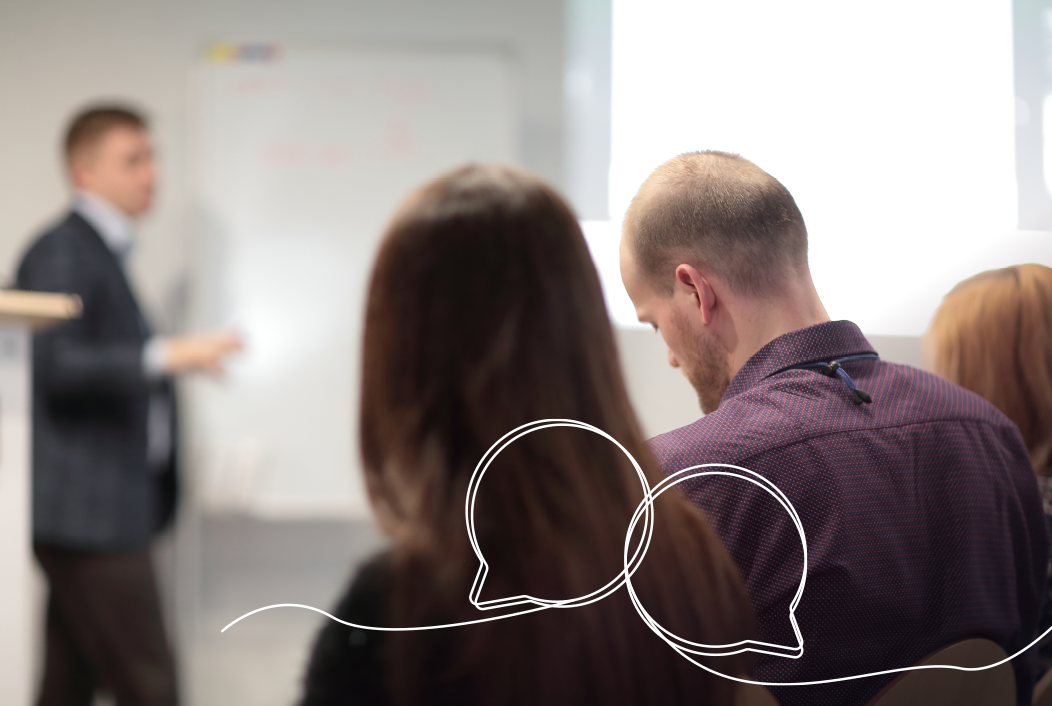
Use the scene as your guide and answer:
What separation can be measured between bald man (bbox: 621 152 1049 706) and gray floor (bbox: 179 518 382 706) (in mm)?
295

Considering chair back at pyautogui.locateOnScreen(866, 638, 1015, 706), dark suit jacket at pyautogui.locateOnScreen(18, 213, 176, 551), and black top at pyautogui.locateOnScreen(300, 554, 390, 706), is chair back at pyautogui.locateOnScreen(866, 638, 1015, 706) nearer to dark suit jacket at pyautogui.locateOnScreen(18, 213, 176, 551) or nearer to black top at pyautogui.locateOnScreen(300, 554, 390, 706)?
black top at pyautogui.locateOnScreen(300, 554, 390, 706)

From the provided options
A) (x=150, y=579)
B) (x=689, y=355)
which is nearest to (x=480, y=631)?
(x=689, y=355)

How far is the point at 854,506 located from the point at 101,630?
0.74 meters

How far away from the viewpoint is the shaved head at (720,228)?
1.88 feet

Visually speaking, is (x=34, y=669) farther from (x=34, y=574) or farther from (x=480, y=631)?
(x=480, y=631)

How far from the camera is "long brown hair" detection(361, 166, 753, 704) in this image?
49cm

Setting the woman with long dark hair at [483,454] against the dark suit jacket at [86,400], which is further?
the dark suit jacket at [86,400]

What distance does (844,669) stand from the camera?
60 centimetres

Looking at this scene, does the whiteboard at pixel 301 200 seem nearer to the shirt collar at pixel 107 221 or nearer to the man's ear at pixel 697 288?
the shirt collar at pixel 107 221

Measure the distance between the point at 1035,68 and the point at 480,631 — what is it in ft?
2.50

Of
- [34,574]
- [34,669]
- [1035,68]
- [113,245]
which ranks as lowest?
[34,669]

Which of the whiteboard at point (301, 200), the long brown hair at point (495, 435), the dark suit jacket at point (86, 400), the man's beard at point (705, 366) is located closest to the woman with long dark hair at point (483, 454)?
the long brown hair at point (495, 435)
